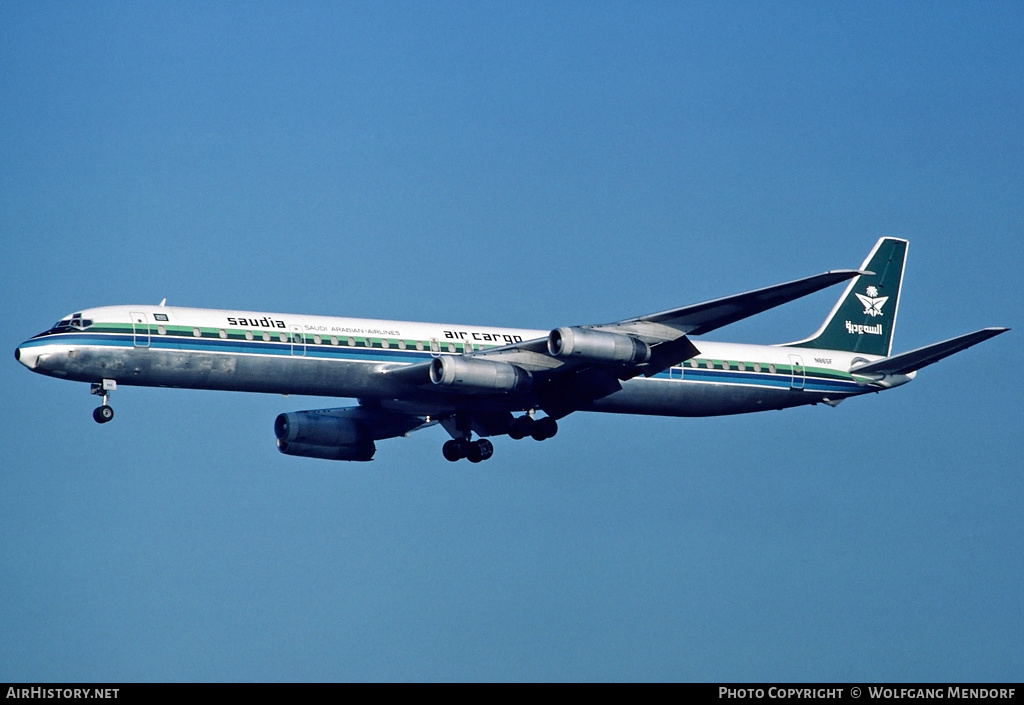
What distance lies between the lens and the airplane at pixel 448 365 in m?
53.1

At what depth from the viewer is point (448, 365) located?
5356 centimetres

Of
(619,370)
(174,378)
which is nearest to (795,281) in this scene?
(619,370)

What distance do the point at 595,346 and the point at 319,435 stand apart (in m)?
13.9

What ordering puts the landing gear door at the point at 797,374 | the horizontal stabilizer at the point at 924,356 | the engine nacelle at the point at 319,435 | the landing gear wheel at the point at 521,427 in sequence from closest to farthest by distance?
the horizontal stabilizer at the point at 924,356 → the landing gear wheel at the point at 521,427 → the engine nacelle at the point at 319,435 → the landing gear door at the point at 797,374

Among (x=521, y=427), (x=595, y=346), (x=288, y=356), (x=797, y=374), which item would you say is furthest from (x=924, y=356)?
(x=288, y=356)

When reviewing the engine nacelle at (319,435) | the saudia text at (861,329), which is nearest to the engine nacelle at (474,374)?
the engine nacelle at (319,435)

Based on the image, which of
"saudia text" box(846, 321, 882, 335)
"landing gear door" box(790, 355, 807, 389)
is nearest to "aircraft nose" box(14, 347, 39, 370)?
"landing gear door" box(790, 355, 807, 389)

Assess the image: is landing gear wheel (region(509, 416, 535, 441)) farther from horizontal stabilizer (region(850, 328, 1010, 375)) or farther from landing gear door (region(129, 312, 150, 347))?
landing gear door (region(129, 312, 150, 347))

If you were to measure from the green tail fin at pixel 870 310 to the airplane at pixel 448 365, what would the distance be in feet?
8.33

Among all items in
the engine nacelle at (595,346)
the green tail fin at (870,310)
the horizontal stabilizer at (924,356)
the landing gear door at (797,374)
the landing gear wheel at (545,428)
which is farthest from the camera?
the green tail fin at (870,310)

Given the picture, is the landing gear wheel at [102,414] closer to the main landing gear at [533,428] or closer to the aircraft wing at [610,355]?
the aircraft wing at [610,355]

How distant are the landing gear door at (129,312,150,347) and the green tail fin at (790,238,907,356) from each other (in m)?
25.8

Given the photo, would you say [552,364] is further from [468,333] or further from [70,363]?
[70,363]

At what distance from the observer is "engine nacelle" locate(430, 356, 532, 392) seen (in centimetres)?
5359
